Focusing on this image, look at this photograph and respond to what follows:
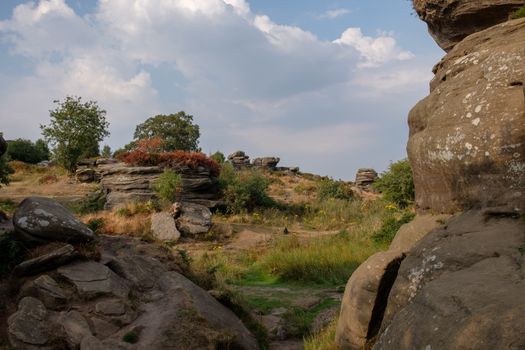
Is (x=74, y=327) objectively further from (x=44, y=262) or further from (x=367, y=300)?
(x=367, y=300)

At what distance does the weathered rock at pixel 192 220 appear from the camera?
17828 mm

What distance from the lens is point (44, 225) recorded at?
25.4 feet

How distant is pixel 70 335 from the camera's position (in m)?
6.19

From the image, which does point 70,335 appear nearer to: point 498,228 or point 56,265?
point 56,265

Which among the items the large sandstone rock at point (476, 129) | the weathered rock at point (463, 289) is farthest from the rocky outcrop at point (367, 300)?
the large sandstone rock at point (476, 129)

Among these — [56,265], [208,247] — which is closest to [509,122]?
[56,265]

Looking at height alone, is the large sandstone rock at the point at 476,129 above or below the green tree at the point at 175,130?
below

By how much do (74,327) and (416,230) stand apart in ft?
14.7

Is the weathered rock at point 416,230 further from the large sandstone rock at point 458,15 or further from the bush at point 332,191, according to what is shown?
the bush at point 332,191

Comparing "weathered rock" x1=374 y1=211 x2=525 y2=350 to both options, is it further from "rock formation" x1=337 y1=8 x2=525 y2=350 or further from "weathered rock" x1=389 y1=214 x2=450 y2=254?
"weathered rock" x1=389 y1=214 x2=450 y2=254

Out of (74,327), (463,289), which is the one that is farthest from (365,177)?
(463,289)

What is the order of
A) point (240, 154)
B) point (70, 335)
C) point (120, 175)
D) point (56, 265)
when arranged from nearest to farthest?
point (70, 335), point (56, 265), point (120, 175), point (240, 154)

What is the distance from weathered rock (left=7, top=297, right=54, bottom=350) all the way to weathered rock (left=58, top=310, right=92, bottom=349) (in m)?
0.18

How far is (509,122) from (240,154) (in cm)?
4345
